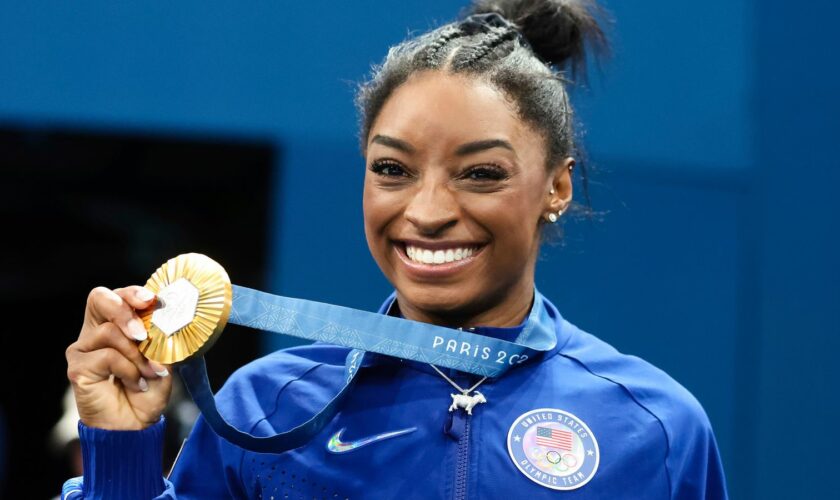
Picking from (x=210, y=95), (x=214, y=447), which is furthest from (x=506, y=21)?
(x=210, y=95)

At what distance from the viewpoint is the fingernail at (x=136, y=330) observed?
1355mm

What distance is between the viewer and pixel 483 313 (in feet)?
5.42

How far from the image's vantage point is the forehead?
1542mm

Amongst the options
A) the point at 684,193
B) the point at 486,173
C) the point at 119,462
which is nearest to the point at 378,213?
the point at 486,173

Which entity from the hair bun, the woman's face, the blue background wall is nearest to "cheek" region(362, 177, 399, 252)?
the woman's face

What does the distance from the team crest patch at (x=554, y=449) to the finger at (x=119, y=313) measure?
1.76 feet

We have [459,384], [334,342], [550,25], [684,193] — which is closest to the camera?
[334,342]

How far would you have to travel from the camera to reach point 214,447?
1.59 metres

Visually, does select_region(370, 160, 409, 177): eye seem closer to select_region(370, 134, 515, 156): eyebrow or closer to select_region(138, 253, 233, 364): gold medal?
select_region(370, 134, 515, 156): eyebrow

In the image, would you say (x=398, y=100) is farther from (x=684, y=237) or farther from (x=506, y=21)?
(x=684, y=237)

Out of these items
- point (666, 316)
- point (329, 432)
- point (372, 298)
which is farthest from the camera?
point (666, 316)

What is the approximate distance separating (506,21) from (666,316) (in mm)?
1641

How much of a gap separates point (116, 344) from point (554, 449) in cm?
61

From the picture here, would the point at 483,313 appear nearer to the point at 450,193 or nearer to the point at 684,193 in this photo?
the point at 450,193
